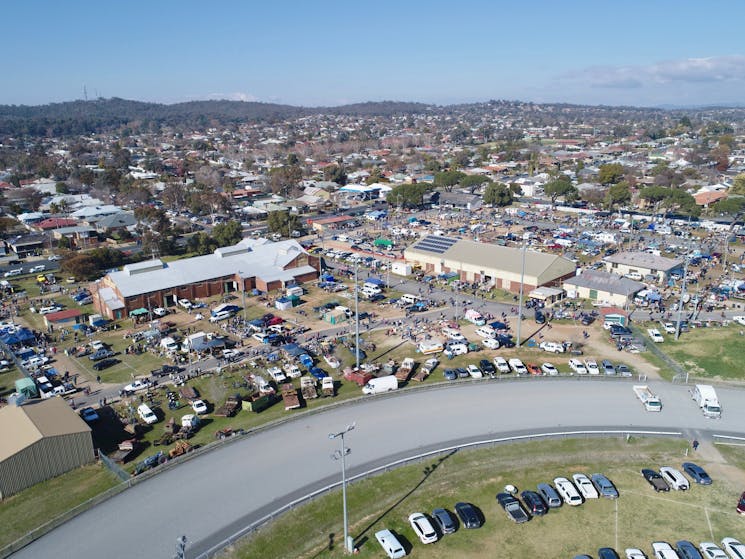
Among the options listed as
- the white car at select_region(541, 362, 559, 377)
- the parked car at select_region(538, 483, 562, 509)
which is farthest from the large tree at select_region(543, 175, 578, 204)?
the parked car at select_region(538, 483, 562, 509)

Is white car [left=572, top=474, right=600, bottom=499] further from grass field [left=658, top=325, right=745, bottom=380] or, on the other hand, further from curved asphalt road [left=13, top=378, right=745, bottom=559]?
grass field [left=658, top=325, right=745, bottom=380]

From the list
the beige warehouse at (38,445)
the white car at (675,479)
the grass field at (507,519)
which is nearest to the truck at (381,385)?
the grass field at (507,519)

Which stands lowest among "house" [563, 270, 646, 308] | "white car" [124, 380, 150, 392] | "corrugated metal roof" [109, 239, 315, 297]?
"white car" [124, 380, 150, 392]

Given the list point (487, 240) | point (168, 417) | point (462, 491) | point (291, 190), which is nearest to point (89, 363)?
point (168, 417)

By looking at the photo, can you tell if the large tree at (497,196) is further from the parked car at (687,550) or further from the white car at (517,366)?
the parked car at (687,550)

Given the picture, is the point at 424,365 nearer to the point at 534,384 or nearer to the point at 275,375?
the point at 534,384

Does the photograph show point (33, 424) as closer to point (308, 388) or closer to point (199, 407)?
point (199, 407)
